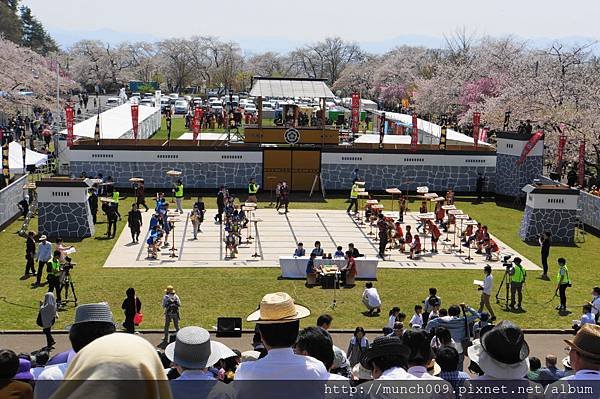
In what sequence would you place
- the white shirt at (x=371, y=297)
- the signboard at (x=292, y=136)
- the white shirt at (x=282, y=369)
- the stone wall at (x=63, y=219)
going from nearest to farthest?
the white shirt at (x=282, y=369) < the white shirt at (x=371, y=297) < the stone wall at (x=63, y=219) < the signboard at (x=292, y=136)

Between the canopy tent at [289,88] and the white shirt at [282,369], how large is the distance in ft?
102

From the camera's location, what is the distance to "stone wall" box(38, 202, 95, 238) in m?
26.6

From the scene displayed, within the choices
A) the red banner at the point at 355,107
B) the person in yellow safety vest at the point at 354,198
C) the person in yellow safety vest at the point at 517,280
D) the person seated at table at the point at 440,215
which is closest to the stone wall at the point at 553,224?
the person seated at table at the point at 440,215

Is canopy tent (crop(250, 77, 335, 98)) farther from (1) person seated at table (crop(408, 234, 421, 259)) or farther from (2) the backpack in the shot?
(2) the backpack

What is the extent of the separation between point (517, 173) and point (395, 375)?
1261 inches

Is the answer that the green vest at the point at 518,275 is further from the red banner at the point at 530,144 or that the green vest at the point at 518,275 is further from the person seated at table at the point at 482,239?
the red banner at the point at 530,144

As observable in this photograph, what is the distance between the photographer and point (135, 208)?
1013 inches

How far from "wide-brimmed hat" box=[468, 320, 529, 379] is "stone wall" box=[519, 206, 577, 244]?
23.0 m

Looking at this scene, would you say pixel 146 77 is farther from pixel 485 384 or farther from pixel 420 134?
pixel 485 384

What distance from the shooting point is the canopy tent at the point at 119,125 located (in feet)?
128

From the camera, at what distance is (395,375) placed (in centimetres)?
532

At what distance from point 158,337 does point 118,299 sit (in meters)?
3.14

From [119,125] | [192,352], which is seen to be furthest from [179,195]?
[192,352]

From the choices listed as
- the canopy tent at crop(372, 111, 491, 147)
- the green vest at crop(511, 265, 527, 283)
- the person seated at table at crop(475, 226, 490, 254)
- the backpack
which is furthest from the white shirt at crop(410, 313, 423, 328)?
the canopy tent at crop(372, 111, 491, 147)
